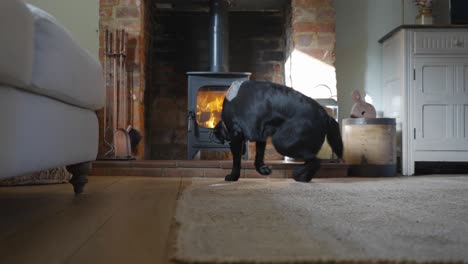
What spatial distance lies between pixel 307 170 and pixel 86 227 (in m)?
1.37

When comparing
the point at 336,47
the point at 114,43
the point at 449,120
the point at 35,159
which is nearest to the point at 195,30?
the point at 114,43

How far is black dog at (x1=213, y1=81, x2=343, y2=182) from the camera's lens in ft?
6.86

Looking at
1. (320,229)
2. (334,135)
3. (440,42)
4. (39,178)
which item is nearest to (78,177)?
(39,178)

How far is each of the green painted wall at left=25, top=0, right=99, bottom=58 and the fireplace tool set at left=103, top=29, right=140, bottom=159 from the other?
243mm

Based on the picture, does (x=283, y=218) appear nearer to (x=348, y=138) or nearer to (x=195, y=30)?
(x=348, y=138)

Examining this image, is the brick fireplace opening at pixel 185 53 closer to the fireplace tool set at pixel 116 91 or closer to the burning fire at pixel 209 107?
the fireplace tool set at pixel 116 91

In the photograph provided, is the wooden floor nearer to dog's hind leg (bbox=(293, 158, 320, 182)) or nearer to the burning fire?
dog's hind leg (bbox=(293, 158, 320, 182))

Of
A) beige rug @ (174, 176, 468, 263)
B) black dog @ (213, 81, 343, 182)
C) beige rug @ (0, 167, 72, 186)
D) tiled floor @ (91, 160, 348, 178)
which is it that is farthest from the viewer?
tiled floor @ (91, 160, 348, 178)

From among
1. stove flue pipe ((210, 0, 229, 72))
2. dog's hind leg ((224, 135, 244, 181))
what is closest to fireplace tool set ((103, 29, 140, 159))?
stove flue pipe ((210, 0, 229, 72))

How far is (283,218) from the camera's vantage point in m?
0.99

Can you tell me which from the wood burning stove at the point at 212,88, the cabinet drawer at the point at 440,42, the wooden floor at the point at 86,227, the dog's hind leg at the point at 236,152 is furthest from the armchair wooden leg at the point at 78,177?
the cabinet drawer at the point at 440,42

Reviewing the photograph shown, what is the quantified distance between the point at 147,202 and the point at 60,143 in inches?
12.6

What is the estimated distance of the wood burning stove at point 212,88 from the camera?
A: 119 inches

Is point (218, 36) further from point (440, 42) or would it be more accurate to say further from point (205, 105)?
point (440, 42)
